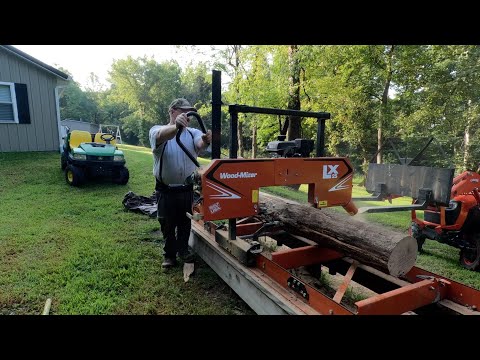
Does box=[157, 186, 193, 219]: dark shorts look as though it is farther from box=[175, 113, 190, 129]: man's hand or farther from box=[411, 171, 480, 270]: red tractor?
box=[411, 171, 480, 270]: red tractor

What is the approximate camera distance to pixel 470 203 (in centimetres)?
437

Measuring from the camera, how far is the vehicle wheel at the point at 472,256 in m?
4.23

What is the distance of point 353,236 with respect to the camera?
2.71m

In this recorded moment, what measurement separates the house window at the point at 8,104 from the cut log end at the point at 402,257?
11878 mm

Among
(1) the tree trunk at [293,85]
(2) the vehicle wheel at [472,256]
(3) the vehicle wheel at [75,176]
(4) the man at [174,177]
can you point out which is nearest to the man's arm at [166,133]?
(4) the man at [174,177]

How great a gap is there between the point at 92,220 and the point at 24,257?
1.70 meters

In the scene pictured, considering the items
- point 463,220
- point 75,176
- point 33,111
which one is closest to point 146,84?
point 33,111

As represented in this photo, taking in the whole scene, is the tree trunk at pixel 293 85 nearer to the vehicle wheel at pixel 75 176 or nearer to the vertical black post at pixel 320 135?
the vehicle wheel at pixel 75 176

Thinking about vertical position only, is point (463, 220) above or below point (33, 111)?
below

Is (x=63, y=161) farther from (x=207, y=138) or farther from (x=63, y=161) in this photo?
(x=207, y=138)

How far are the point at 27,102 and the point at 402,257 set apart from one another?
12.0 metres
